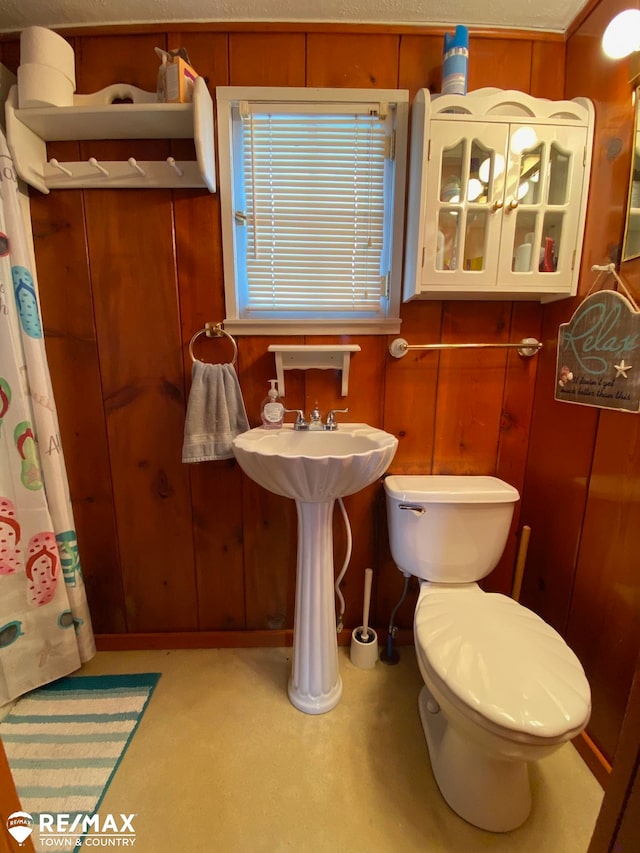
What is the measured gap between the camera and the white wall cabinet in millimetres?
982

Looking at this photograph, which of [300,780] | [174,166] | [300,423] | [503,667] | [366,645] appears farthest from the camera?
[366,645]

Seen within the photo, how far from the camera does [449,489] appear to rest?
1116 mm

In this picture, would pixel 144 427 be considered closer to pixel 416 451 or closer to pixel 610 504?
pixel 416 451

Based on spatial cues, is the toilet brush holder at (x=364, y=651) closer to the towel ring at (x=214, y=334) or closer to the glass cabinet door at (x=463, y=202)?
the towel ring at (x=214, y=334)

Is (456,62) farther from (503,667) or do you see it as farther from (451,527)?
(503,667)

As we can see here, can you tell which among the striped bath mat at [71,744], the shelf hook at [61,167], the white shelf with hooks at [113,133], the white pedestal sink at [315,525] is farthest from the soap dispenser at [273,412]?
the striped bath mat at [71,744]

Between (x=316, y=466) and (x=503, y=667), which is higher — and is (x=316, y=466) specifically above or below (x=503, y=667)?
above

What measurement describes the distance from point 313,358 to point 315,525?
552 millimetres

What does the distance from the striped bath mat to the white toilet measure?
2.76ft

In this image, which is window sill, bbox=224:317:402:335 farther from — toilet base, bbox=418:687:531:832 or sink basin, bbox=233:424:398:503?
toilet base, bbox=418:687:531:832

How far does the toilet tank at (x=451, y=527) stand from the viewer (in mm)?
1088

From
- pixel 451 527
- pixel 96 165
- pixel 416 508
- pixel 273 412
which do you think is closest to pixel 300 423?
pixel 273 412

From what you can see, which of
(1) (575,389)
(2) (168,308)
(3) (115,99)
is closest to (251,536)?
(2) (168,308)

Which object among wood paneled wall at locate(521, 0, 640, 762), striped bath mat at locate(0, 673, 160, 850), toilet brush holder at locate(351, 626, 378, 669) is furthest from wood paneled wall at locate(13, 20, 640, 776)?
striped bath mat at locate(0, 673, 160, 850)
